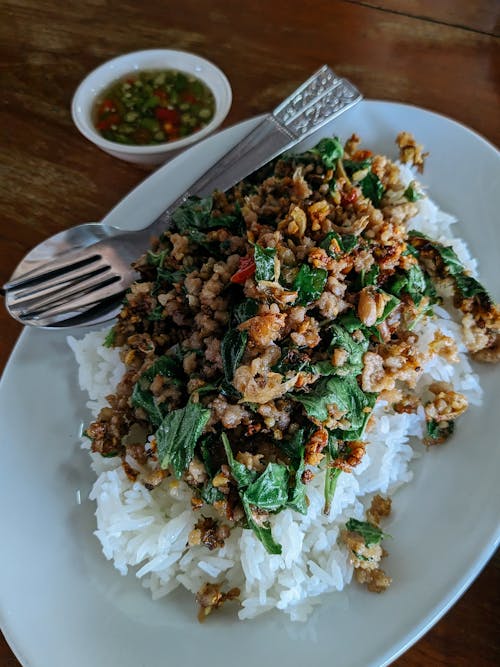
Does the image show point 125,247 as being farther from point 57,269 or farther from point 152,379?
point 152,379

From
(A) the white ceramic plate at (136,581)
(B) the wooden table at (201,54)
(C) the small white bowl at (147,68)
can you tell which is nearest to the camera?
(A) the white ceramic plate at (136,581)

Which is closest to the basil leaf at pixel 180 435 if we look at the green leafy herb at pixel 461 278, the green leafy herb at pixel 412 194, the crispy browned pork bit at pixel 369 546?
the crispy browned pork bit at pixel 369 546

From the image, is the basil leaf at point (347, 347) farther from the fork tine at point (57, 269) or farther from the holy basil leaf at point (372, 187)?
the fork tine at point (57, 269)

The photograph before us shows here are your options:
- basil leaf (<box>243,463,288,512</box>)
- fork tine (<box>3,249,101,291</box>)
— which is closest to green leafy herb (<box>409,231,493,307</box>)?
basil leaf (<box>243,463,288,512</box>)

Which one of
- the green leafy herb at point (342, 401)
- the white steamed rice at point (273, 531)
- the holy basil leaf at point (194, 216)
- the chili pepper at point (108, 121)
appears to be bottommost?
the white steamed rice at point (273, 531)

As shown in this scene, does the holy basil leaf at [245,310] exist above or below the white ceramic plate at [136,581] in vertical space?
above

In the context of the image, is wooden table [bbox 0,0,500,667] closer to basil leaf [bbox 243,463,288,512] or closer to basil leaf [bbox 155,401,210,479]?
basil leaf [bbox 155,401,210,479]

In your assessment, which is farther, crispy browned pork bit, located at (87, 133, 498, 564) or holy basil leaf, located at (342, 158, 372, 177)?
holy basil leaf, located at (342, 158, 372, 177)

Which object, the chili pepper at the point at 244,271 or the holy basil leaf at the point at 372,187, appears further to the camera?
the holy basil leaf at the point at 372,187
